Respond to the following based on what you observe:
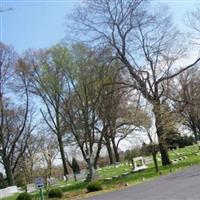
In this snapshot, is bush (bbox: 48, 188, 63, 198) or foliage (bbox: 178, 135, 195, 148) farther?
foliage (bbox: 178, 135, 195, 148)

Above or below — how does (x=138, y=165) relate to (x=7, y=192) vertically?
above

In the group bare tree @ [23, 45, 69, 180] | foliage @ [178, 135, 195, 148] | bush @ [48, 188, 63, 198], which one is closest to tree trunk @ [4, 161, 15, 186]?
bare tree @ [23, 45, 69, 180]

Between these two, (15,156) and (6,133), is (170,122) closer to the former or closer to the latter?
(6,133)

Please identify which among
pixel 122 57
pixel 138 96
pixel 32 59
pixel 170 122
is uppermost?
pixel 32 59

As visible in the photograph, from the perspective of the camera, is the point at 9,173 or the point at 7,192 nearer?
the point at 7,192

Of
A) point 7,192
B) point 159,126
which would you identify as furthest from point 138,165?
point 7,192

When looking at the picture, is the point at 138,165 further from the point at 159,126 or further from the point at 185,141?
the point at 185,141

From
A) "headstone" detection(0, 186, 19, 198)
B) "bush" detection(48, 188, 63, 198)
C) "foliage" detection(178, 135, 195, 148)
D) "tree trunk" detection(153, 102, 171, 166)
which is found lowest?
"bush" detection(48, 188, 63, 198)

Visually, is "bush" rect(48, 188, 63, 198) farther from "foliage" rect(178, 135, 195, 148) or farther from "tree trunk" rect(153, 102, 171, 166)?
"foliage" rect(178, 135, 195, 148)

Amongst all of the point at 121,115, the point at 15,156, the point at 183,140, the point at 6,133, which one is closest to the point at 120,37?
the point at 121,115

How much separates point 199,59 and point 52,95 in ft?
49.7

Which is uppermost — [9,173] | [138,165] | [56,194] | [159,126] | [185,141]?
[185,141]

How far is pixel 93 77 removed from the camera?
40.5m

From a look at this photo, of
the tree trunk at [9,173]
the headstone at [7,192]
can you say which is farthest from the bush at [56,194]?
the tree trunk at [9,173]
